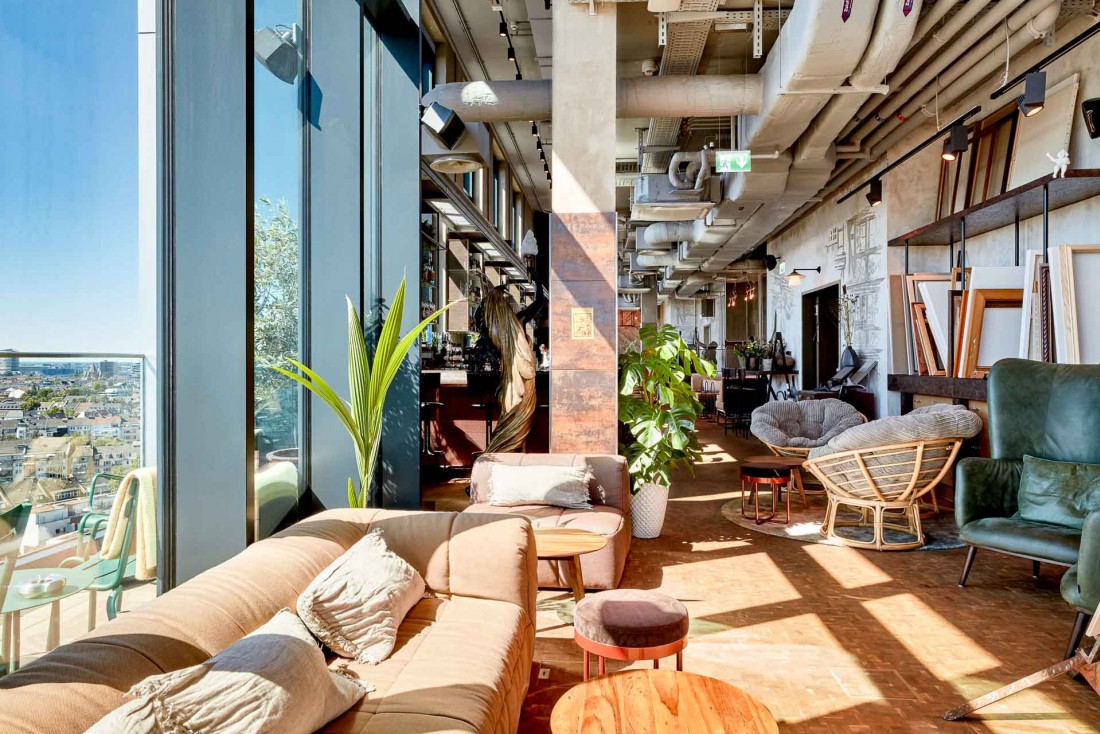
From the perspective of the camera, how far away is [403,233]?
16.2 feet

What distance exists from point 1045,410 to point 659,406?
2.34 m

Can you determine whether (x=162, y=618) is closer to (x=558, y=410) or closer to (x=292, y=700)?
(x=292, y=700)

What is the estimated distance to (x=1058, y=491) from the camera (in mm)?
3518

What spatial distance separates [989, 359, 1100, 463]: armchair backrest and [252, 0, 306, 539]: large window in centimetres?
411

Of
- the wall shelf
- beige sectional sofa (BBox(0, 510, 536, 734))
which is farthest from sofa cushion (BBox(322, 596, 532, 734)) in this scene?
the wall shelf

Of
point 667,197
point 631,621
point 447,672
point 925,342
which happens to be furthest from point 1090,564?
point 667,197

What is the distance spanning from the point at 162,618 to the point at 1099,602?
125 inches

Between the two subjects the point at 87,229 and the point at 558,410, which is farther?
the point at 558,410

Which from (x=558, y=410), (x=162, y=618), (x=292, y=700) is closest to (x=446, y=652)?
(x=292, y=700)

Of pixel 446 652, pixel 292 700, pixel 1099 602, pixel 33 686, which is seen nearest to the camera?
pixel 33 686

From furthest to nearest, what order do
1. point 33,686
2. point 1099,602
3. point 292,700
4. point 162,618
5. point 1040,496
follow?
point 1040,496
point 1099,602
point 162,618
point 292,700
point 33,686

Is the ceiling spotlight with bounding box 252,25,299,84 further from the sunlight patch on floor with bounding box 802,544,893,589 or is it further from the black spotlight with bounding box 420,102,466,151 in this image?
the sunlight patch on floor with bounding box 802,544,893,589

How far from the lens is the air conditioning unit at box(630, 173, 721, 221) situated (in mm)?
8047

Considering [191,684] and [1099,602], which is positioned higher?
[191,684]
